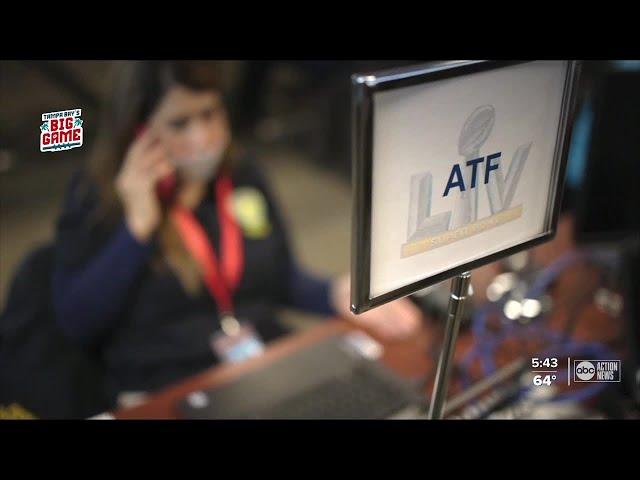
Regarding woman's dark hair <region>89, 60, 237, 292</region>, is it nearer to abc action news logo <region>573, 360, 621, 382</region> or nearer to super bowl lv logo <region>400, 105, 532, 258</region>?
super bowl lv logo <region>400, 105, 532, 258</region>

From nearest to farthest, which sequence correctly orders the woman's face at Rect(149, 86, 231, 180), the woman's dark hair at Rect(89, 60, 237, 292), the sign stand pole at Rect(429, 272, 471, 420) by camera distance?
the sign stand pole at Rect(429, 272, 471, 420) → the woman's dark hair at Rect(89, 60, 237, 292) → the woman's face at Rect(149, 86, 231, 180)

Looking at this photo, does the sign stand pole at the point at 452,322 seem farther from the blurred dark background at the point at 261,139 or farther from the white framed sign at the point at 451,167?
the blurred dark background at the point at 261,139

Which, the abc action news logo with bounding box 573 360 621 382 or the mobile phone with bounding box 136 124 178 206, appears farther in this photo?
the mobile phone with bounding box 136 124 178 206

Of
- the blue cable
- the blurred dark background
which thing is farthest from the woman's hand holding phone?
the blue cable

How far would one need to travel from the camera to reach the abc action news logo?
1.10 meters

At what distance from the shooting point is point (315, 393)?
4.43 feet

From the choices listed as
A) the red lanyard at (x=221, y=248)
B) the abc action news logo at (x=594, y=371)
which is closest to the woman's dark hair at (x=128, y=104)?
the red lanyard at (x=221, y=248)

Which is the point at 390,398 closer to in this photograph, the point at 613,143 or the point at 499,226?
the point at 499,226

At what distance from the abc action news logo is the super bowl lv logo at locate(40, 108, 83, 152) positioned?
2.84ft

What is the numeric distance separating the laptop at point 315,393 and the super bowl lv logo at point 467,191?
1.93 feet

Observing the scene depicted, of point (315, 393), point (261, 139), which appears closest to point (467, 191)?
point (315, 393)

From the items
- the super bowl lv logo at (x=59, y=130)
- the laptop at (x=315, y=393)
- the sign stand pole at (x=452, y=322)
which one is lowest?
the laptop at (x=315, y=393)

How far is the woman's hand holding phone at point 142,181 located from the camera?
4.65 feet

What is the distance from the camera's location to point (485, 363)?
54.6 inches
